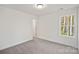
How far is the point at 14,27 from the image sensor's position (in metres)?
4.07

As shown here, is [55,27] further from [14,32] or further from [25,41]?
[14,32]

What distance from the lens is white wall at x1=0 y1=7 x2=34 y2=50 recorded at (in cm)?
351

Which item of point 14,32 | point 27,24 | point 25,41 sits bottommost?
point 25,41

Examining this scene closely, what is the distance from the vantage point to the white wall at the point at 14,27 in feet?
11.5

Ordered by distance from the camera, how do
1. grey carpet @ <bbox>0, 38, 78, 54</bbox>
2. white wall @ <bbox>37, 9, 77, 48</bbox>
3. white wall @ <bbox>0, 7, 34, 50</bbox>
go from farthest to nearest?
white wall @ <bbox>37, 9, 77, 48</bbox>, white wall @ <bbox>0, 7, 34, 50</bbox>, grey carpet @ <bbox>0, 38, 78, 54</bbox>

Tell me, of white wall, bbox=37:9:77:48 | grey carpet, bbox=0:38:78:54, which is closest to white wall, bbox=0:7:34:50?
grey carpet, bbox=0:38:78:54

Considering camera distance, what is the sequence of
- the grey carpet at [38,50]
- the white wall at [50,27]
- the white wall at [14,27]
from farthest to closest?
the white wall at [50,27] → the white wall at [14,27] → the grey carpet at [38,50]

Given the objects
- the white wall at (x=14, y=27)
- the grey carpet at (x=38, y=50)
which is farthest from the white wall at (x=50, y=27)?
the grey carpet at (x=38, y=50)

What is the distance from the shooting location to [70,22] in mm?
3979

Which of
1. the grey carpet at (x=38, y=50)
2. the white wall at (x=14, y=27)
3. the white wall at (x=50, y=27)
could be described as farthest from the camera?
the white wall at (x=50, y=27)

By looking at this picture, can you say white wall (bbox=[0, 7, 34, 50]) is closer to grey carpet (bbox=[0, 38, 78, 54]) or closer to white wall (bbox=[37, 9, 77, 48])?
grey carpet (bbox=[0, 38, 78, 54])

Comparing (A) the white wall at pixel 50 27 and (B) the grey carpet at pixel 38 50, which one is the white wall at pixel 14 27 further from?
(A) the white wall at pixel 50 27
